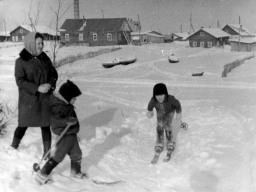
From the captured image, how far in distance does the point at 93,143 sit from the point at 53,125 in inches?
80.6

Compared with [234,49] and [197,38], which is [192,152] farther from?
[197,38]

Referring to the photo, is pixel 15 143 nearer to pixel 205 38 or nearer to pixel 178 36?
pixel 205 38

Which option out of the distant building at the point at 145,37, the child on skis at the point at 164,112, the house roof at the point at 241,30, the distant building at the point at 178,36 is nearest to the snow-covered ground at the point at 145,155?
the child on skis at the point at 164,112

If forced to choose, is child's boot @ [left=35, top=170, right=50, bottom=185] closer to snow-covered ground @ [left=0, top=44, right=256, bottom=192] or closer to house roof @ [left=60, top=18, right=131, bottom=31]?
snow-covered ground @ [left=0, top=44, right=256, bottom=192]

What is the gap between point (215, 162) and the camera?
230 inches

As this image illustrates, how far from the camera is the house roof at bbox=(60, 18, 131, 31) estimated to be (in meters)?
61.2

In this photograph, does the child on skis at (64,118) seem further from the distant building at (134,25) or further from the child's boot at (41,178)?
the distant building at (134,25)

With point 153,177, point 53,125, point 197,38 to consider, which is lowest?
point 153,177

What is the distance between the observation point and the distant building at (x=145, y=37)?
68469mm

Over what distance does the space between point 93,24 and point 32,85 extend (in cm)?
5882

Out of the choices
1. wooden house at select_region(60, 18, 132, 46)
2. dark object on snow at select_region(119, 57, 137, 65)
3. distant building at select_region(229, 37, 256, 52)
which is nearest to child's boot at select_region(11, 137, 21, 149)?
dark object on snow at select_region(119, 57, 137, 65)

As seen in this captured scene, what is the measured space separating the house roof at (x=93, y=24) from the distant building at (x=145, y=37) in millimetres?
6409

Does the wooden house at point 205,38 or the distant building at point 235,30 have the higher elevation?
the distant building at point 235,30

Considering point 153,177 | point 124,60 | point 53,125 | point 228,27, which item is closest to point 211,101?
point 153,177
